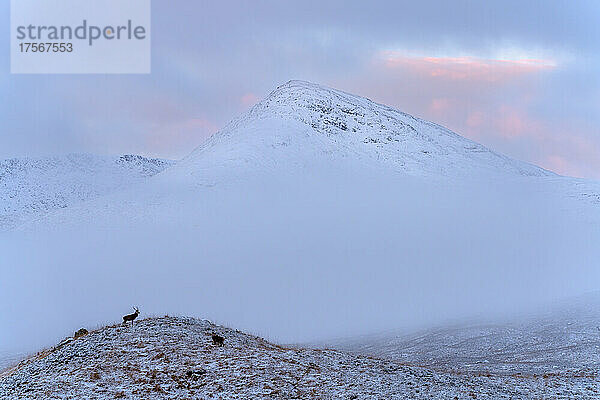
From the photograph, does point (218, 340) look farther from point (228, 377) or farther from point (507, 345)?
point (507, 345)

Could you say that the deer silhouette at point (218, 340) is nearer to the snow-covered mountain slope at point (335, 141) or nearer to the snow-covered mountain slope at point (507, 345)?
the snow-covered mountain slope at point (507, 345)

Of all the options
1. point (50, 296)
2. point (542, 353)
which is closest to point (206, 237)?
point (50, 296)

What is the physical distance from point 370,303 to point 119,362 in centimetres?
4965

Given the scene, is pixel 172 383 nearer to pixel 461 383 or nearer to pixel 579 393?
pixel 461 383

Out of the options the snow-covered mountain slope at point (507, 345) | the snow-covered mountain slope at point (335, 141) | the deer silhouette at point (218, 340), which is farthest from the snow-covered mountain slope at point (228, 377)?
the snow-covered mountain slope at point (335, 141)

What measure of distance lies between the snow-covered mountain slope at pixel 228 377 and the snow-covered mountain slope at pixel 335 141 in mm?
94426

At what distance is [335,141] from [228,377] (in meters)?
116

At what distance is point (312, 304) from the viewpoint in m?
69.3

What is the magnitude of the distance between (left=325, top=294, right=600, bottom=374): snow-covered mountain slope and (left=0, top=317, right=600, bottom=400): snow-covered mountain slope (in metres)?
4.99

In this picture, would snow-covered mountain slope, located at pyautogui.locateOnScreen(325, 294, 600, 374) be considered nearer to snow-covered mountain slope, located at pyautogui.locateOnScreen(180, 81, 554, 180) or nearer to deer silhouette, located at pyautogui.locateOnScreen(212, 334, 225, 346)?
deer silhouette, located at pyautogui.locateOnScreen(212, 334, 225, 346)

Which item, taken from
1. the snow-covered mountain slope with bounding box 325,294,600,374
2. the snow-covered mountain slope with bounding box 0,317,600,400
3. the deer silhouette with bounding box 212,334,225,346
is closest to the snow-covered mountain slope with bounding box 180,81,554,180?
the snow-covered mountain slope with bounding box 325,294,600,374

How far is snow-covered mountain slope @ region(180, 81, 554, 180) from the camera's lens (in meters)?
125

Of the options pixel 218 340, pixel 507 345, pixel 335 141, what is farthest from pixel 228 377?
pixel 335 141

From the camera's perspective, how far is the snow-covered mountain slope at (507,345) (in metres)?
28.9
